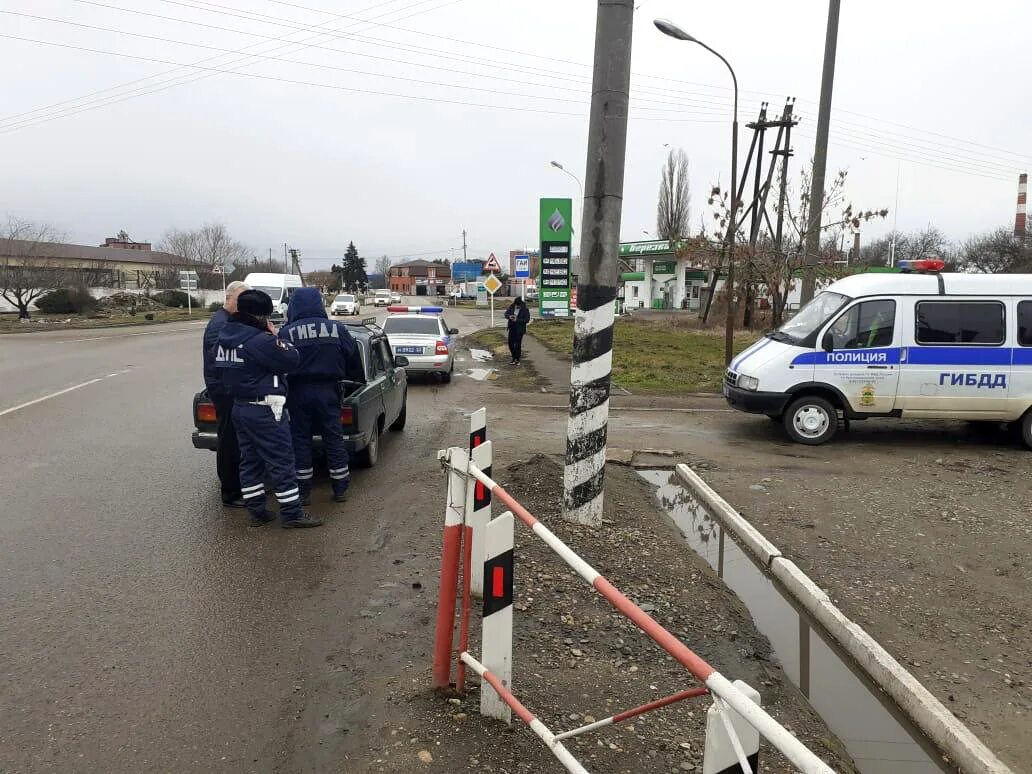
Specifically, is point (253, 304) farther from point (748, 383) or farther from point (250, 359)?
point (748, 383)

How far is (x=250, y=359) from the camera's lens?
5398mm

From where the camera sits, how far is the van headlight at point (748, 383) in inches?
367

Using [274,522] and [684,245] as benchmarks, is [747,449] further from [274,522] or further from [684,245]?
[684,245]

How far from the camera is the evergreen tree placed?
128125mm

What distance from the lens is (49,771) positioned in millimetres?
2814

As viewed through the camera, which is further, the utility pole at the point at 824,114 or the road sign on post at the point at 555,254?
the road sign on post at the point at 555,254

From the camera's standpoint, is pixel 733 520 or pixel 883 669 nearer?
pixel 883 669

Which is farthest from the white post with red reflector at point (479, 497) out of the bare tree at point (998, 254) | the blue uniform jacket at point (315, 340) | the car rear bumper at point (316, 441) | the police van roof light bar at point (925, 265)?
the bare tree at point (998, 254)

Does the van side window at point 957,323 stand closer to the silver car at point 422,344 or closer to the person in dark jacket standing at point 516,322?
the silver car at point 422,344

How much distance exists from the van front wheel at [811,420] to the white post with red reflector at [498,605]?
738 cm

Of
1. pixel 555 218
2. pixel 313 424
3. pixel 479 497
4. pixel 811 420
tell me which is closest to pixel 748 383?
pixel 811 420

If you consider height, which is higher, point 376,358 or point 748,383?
point 376,358

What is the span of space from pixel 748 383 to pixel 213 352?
6.71 m

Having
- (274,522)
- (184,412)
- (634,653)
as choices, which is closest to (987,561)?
(634,653)
